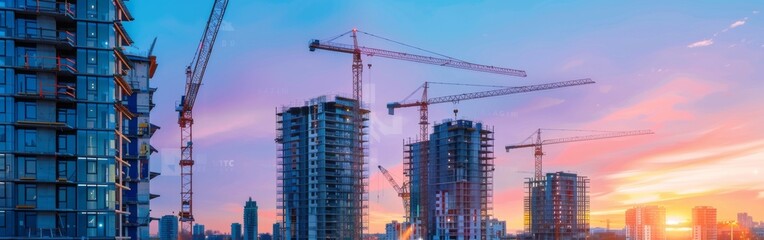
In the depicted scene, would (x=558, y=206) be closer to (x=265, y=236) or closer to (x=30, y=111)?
(x=265, y=236)

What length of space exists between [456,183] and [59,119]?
66.8 metres

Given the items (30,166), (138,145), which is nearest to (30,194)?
(30,166)

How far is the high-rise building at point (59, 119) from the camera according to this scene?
22812mm

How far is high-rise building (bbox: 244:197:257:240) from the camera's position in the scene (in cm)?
7338

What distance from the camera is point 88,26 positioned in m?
24.5

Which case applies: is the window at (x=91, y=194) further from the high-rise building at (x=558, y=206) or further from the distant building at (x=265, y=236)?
the high-rise building at (x=558, y=206)

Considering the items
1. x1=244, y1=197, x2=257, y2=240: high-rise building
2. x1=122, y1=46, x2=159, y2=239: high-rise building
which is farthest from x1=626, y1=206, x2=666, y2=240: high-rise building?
x1=122, y1=46, x2=159, y2=239: high-rise building

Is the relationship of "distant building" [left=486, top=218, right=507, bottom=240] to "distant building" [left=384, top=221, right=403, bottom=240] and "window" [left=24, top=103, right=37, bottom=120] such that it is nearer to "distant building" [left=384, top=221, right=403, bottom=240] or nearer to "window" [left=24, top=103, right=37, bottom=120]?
"distant building" [left=384, top=221, right=403, bottom=240]

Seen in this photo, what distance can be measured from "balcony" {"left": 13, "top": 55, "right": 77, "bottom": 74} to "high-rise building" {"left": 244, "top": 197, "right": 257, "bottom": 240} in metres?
49.1

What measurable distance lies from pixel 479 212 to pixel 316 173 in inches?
967

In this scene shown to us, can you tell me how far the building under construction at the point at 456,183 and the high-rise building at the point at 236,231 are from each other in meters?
27.6

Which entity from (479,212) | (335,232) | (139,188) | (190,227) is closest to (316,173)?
(335,232)

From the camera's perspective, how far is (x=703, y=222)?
154875 mm

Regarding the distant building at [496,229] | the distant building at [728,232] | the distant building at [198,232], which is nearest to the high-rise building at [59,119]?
the distant building at [198,232]
